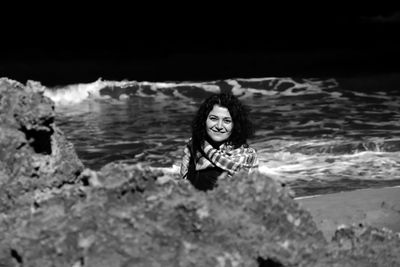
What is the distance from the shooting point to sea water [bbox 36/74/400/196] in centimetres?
616

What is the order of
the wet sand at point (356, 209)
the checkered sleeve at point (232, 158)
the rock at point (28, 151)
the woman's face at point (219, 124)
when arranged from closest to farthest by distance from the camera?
the rock at point (28, 151) → the checkered sleeve at point (232, 158) → the woman's face at point (219, 124) → the wet sand at point (356, 209)

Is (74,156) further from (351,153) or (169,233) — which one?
(351,153)

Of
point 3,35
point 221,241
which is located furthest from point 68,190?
point 3,35

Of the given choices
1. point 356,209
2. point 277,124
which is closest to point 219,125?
point 356,209

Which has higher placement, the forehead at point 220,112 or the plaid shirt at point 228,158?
the forehead at point 220,112

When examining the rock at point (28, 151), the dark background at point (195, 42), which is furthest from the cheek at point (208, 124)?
the dark background at point (195, 42)

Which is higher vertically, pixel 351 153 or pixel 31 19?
pixel 31 19

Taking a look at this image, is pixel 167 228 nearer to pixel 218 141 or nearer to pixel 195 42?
pixel 218 141

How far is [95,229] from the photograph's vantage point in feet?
5.16

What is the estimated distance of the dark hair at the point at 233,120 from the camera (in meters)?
3.08

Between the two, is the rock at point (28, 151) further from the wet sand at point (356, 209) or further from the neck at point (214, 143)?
the wet sand at point (356, 209)

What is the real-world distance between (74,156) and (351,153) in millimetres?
5077

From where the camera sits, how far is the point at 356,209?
3889mm

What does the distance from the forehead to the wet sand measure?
68 centimetres
